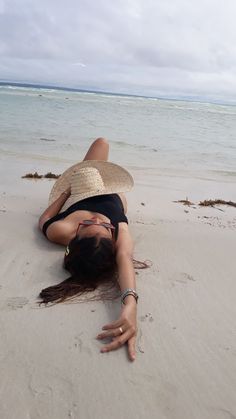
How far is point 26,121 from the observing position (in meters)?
14.5

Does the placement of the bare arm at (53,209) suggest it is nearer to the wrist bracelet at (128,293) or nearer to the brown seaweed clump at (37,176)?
the wrist bracelet at (128,293)

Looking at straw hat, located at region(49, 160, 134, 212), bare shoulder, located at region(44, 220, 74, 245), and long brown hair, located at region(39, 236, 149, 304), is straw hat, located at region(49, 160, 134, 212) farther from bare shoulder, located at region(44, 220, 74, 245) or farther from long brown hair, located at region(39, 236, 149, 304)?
long brown hair, located at region(39, 236, 149, 304)

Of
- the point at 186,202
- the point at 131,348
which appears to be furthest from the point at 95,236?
the point at 186,202

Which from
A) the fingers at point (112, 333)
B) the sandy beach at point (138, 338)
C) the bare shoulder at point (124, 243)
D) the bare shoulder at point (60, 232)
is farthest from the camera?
the bare shoulder at point (60, 232)

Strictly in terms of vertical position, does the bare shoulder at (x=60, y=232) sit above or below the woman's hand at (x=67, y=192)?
below

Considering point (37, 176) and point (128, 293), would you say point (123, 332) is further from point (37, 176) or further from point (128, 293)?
point (37, 176)

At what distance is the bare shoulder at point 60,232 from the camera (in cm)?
349

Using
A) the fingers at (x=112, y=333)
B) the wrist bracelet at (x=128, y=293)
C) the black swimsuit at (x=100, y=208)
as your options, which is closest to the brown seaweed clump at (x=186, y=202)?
the black swimsuit at (x=100, y=208)

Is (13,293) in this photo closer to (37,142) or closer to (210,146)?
(37,142)

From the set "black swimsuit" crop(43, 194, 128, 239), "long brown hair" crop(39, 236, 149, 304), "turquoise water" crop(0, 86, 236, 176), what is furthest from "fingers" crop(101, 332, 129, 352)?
"turquoise water" crop(0, 86, 236, 176)

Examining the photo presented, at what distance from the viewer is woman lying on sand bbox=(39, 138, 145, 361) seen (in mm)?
2512

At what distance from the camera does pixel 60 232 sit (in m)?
3.50

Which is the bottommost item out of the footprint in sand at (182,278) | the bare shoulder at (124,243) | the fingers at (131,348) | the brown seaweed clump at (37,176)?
the brown seaweed clump at (37,176)

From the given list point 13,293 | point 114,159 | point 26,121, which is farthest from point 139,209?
point 26,121
